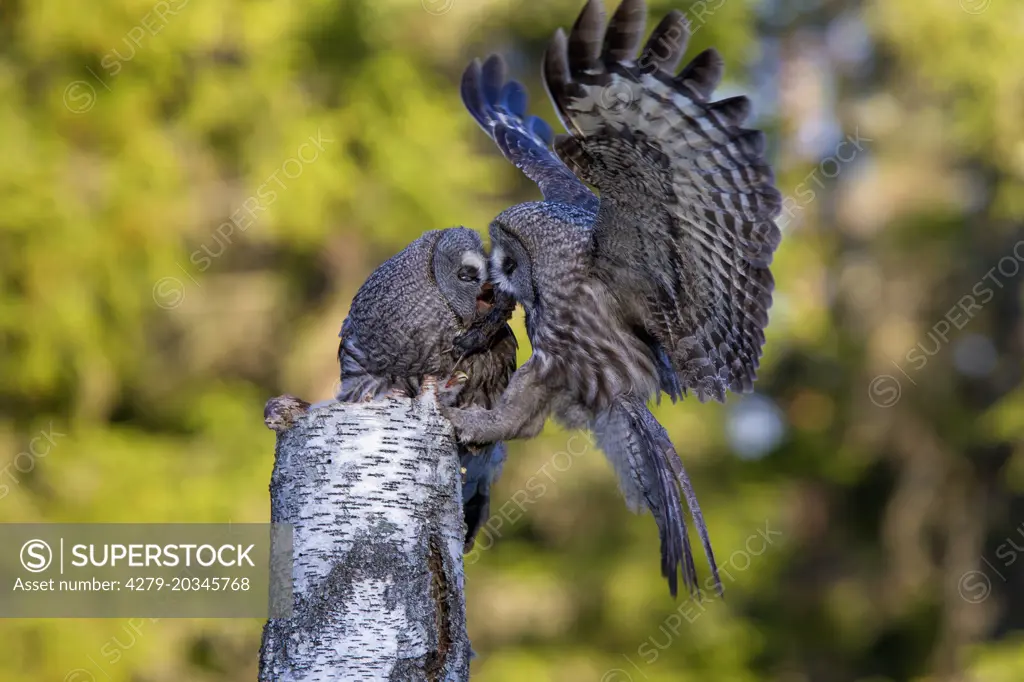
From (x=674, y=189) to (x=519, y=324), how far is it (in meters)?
4.47

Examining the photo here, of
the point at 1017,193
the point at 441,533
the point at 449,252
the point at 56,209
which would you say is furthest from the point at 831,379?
the point at 441,533

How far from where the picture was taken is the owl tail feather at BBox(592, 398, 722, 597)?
3176mm

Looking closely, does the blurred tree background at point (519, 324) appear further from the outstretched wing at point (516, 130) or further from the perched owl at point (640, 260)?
the perched owl at point (640, 260)

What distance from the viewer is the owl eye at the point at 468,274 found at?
3.78m

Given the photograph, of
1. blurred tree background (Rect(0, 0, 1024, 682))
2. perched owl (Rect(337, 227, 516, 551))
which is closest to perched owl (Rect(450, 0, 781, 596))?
perched owl (Rect(337, 227, 516, 551))

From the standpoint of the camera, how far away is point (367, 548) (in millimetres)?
2492

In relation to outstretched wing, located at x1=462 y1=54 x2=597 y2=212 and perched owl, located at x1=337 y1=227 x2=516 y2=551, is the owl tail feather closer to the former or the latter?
perched owl, located at x1=337 y1=227 x2=516 y2=551

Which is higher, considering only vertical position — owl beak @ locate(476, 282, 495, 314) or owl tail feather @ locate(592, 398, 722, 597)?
owl beak @ locate(476, 282, 495, 314)

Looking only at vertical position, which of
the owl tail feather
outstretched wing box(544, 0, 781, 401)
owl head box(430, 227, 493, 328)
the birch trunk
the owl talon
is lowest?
the birch trunk

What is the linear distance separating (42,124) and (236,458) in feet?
8.27

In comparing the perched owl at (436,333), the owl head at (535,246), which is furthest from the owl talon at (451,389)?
the owl head at (535,246)

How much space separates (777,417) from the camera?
1140cm

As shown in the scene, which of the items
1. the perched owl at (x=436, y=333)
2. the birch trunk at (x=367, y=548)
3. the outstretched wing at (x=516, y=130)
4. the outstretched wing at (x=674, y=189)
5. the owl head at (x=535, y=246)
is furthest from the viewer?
the outstretched wing at (x=516, y=130)

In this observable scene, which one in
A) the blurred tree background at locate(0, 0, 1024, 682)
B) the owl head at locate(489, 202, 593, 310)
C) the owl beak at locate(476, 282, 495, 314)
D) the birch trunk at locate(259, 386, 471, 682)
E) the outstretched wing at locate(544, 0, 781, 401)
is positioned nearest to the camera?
the birch trunk at locate(259, 386, 471, 682)
